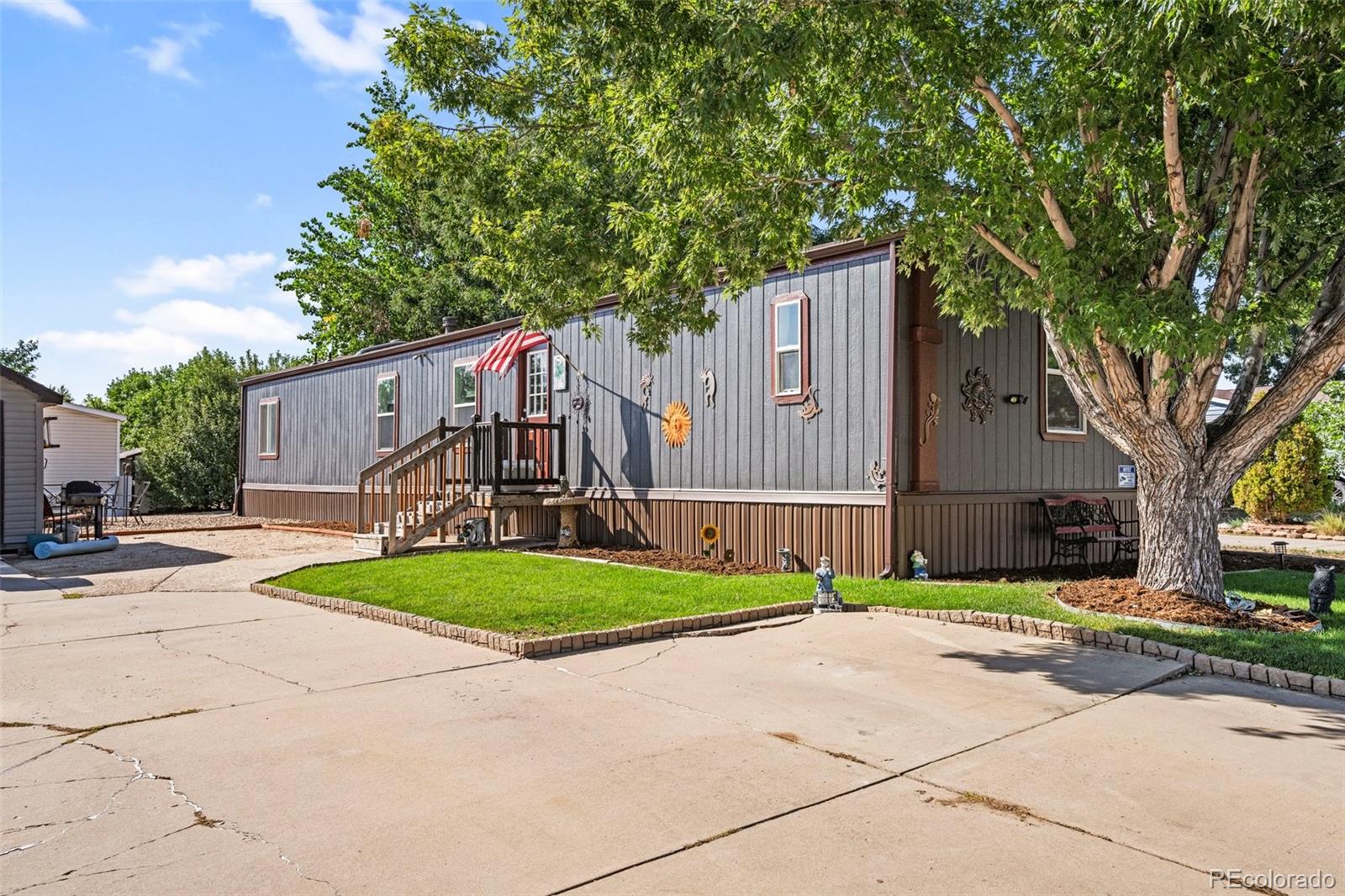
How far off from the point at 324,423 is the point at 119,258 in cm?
609

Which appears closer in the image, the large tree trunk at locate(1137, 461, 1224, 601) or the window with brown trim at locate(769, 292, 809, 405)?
the large tree trunk at locate(1137, 461, 1224, 601)

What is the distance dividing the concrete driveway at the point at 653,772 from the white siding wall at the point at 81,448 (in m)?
27.8

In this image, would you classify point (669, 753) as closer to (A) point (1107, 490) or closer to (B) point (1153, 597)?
(B) point (1153, 597)

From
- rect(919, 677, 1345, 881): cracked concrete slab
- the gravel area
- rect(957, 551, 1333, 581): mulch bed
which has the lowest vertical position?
rect(919, 677, 1345, 881): cracked concrete slab

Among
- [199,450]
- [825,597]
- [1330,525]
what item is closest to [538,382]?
[825,597]

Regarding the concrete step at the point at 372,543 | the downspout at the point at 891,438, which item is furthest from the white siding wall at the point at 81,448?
the downspout at the point at 891,438

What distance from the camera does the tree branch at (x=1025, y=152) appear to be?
22.3ft

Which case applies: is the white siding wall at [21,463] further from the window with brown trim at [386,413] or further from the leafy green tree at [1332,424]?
the leafy green tree at [1332,424]

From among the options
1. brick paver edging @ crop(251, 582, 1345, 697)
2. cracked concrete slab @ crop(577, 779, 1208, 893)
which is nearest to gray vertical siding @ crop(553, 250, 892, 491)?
brick paver edging @ crop(251, 582, 1345, 697)

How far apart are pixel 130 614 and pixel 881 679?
21.5 feet

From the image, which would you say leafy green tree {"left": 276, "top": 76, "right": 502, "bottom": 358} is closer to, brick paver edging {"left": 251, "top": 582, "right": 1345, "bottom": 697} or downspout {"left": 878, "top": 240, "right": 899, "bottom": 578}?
downspout {"left": 878, "top": 240, "right": 899, "bottom": 578}

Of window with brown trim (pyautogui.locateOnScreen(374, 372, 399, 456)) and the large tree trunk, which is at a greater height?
window with brown trim (pyautogui.locateOnScreen(374, 372, 399, 456))

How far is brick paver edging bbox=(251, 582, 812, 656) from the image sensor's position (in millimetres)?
6316

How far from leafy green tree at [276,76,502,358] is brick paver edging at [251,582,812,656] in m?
23.4
